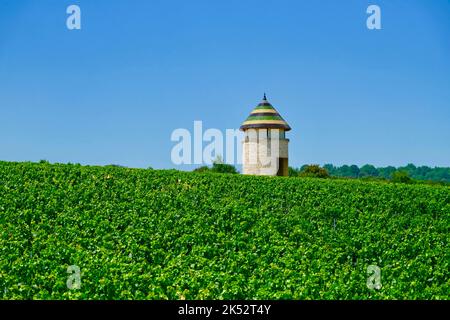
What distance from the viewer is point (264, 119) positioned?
152 ft

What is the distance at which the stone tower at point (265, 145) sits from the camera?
45125 millimetres

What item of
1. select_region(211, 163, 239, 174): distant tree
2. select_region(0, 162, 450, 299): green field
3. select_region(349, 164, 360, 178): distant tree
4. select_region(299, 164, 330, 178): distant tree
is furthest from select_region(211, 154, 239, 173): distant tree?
select_region(349, 164, 360, 178): distant tree

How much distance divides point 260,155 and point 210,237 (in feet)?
102

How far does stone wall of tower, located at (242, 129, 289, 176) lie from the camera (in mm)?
44938

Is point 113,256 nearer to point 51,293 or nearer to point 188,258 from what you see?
point 188,258

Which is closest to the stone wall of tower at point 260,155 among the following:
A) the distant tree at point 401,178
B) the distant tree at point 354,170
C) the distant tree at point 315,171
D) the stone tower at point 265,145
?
the stone tower at point 265,145

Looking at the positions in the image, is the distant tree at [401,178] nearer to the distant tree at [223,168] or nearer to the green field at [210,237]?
the distant tree at [223,168]

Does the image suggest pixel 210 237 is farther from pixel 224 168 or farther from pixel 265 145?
pixel 224 168

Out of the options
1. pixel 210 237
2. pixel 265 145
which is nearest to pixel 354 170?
pixel 265 145

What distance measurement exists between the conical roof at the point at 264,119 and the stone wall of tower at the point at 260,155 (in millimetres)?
1316

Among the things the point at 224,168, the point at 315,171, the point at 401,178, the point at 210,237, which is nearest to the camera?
the point at 210,237

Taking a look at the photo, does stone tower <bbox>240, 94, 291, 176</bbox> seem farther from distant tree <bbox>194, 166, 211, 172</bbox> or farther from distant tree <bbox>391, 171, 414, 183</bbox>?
distant tree <bbox>391, 171, 414, 183</bbox>

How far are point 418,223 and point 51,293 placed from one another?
635 inches

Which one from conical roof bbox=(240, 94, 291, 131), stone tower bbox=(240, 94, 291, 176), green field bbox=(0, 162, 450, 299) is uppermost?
conical roof bbox=(240, 94, 291, 131)
